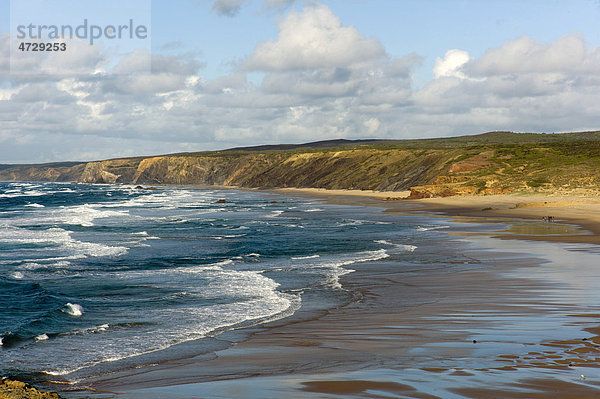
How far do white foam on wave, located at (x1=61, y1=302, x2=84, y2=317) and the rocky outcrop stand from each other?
7.78 metres

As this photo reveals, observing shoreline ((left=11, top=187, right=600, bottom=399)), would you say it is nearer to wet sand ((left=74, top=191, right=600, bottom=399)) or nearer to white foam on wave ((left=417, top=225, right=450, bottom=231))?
wet sand ((left=74, top=191, right=600, bottom=399))

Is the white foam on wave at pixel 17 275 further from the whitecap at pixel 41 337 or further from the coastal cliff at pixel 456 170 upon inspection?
the coastal cliff at pixel 456 170

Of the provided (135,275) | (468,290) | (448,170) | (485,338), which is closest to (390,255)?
(468,290)

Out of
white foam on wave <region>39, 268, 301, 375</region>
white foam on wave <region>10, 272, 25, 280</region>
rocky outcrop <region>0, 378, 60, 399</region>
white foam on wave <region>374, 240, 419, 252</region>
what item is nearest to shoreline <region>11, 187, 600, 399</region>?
rocky outcrop <region>0, 378, 60, 399</region>

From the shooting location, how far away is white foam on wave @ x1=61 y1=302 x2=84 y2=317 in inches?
679

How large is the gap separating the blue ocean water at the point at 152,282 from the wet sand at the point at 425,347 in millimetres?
1534

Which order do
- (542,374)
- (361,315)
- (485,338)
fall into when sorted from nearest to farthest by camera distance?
(542,374)
(485,338)
(361,315)

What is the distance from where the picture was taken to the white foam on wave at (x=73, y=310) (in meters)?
17.2

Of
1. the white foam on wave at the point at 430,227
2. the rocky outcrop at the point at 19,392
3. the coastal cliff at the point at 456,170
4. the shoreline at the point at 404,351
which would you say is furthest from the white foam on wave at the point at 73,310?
the coastal cliff at the point at 456,170

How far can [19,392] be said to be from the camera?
8844 millimetres

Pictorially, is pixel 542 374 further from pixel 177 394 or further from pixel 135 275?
pixel 135 275

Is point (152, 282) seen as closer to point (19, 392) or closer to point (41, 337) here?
point (41, 337)

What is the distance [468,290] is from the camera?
18.9 meters

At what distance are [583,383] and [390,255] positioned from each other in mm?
20174
